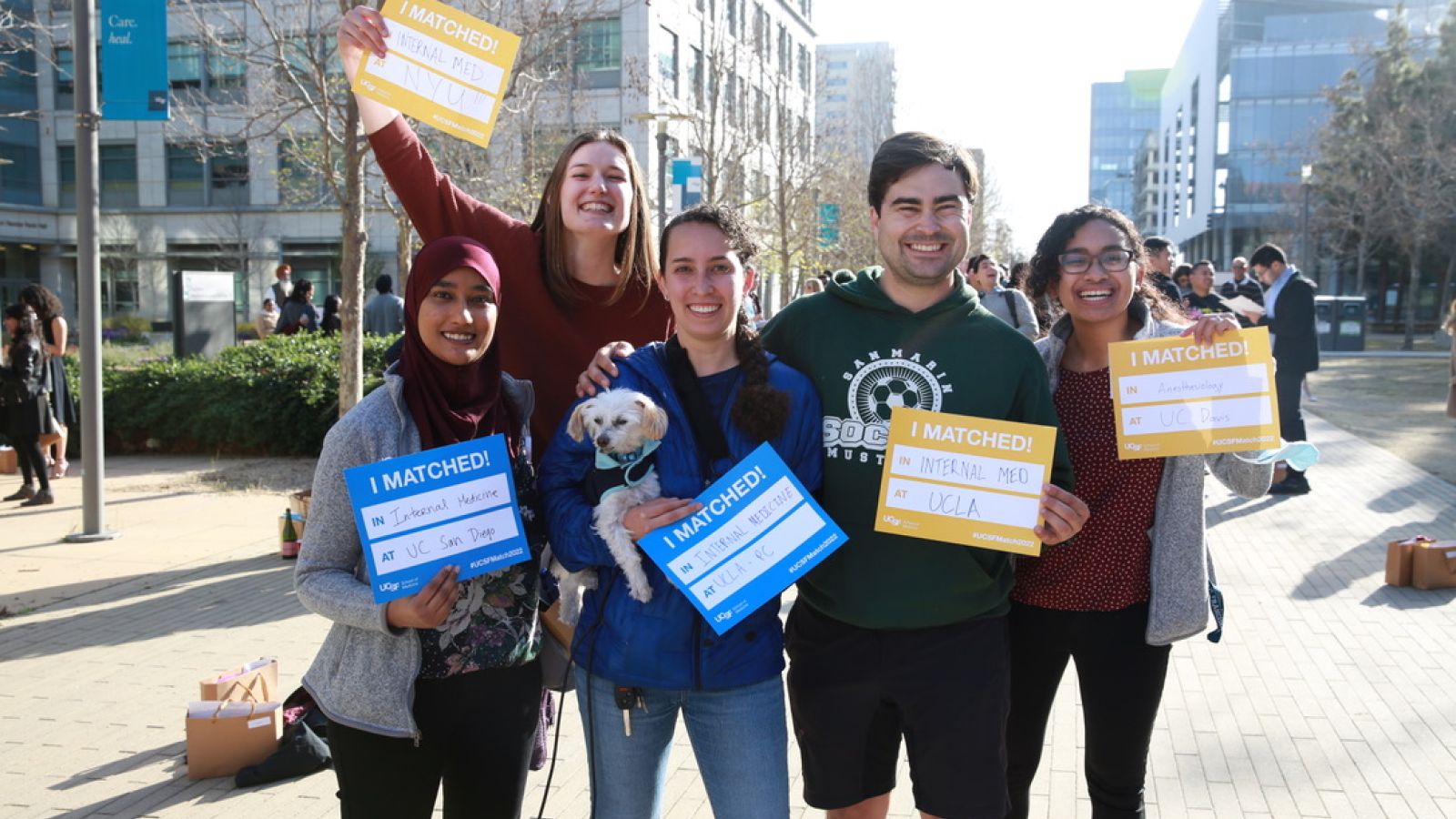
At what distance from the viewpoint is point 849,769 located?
285cm

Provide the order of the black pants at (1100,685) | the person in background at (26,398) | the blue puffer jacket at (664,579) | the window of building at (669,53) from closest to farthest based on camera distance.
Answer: the blue puffer jacket at (664,579)
the black pants at (1100,685)
the person in background at (26,398)
the window of building at (669,53)

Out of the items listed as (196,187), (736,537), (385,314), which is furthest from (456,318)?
(196,187)

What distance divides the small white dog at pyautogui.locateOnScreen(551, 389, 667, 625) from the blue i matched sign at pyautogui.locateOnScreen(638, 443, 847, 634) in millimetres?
67

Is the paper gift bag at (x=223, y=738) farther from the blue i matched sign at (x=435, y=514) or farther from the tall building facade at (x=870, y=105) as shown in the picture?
the tall building facade at (x=870, y=105)

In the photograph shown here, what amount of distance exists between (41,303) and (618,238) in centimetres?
1017

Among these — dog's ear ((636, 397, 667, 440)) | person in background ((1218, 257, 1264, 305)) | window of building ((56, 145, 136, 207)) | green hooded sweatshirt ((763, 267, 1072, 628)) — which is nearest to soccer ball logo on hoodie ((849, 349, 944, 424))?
green hooded sweatshirt ((763, 267, 1072, 628))

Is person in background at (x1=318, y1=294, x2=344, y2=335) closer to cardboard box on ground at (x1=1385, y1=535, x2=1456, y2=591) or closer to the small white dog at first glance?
cardboard box on ground at (x1=1385, y1=535, x2=1456, y2=591)

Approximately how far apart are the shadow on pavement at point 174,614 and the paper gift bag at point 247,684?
80.0 inches

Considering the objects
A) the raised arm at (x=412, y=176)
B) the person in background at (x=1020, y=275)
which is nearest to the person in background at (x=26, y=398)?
the raised arm at (x=412, y=176)

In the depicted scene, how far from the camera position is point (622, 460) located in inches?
101

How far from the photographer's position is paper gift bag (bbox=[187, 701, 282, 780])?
4445 mm

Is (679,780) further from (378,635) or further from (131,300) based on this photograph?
(131,300)

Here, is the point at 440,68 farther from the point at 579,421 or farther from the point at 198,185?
the point at 198,185

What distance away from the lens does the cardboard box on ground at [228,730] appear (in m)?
4.45
